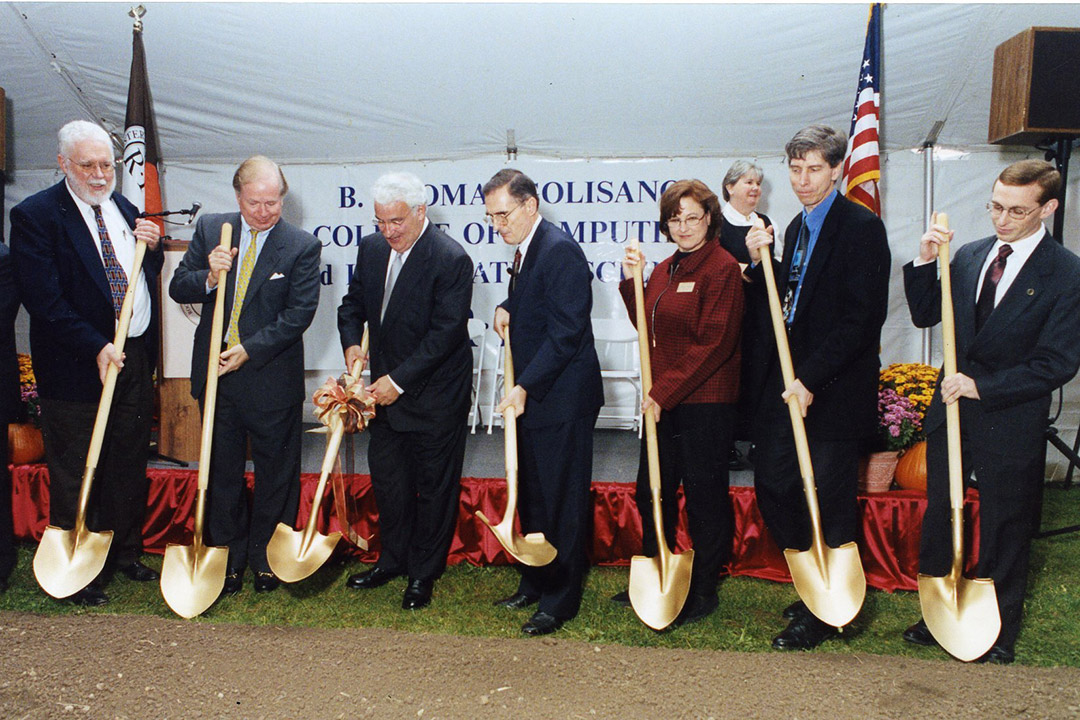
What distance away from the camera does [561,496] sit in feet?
9.68

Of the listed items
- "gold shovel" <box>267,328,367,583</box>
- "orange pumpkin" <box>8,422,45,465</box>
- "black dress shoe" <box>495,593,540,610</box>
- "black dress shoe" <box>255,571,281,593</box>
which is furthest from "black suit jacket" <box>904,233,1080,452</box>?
"orange pumpkin" <box>8,422,45,465</box>

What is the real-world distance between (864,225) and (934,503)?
1000 millimetres

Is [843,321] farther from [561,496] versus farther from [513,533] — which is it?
[513,533]

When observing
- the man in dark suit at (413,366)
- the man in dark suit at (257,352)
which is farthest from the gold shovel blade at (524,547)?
the man in dark suit at (257,352)

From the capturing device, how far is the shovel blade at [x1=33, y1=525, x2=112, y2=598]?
290 centimetres

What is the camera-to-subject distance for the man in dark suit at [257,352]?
316 centimetres

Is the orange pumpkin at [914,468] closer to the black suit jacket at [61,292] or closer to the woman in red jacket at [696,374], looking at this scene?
the woman in red jacket at [696,374]

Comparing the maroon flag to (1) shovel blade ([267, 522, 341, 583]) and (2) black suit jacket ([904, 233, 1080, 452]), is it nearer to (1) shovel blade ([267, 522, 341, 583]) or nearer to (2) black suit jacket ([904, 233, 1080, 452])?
(1) shovel blade ([267, 522, 341, 583])

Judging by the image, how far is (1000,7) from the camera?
4719mm

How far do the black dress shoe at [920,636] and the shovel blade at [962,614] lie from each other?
29 cm

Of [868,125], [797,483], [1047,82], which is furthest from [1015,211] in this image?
[868,125]

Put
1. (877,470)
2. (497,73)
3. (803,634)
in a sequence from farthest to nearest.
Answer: (497,73), (877,470), (803,634)

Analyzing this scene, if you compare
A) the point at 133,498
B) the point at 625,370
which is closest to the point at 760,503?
the point at 133,498

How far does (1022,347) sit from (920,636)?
1084mm
